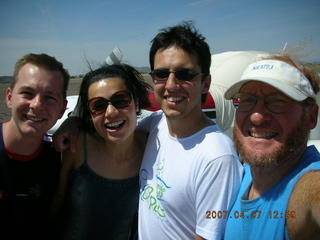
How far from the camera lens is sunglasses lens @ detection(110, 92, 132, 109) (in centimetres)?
196

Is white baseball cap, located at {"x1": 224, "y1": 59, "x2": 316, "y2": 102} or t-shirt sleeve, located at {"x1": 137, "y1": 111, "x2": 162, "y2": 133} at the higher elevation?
white baseball cap, located at {"x1": 224, "y1": 59, "x2": 316, "y2": 102}

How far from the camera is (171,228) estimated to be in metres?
1.66

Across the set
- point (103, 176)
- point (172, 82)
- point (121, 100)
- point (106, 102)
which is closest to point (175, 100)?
point (172, 82)

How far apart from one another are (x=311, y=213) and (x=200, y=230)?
69 centimetres

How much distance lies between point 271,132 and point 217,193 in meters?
0.52

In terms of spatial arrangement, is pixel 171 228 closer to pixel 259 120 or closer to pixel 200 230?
pixel 200 230

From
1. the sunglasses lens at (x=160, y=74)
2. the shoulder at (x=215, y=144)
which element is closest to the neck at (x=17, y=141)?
the sunglasses lens at (x=160, y=74)

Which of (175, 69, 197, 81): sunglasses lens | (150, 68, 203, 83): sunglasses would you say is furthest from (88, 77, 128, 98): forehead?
(175, 69, 197, 81): sunglasses lens

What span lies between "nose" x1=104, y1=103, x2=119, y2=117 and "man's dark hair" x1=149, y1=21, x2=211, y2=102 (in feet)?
2.17

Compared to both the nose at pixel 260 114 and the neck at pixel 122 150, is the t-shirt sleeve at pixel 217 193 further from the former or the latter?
the neck at pixel 122 150

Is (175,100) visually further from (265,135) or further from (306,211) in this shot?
(306,211)

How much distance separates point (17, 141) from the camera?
181 cm

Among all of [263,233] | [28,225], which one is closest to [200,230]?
[263,233]

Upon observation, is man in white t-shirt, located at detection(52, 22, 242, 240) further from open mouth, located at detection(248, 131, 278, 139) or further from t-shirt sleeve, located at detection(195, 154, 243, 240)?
open mouth, located at detection(248, 131, 278, 139)
